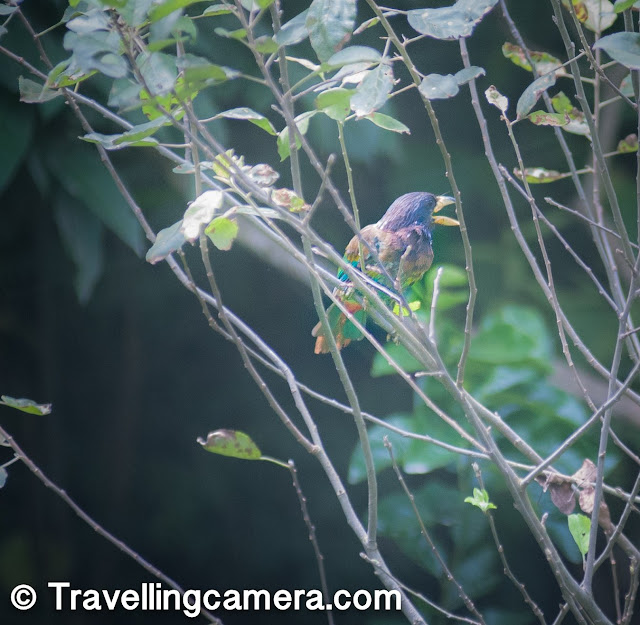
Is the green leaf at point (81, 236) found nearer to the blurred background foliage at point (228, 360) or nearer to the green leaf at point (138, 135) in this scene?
the blurred background foliage at point (228, 360)

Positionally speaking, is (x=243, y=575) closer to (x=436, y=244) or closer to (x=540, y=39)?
(x=436, y=244)

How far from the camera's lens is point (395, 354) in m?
1.17

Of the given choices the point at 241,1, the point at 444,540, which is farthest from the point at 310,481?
the point at 241,1

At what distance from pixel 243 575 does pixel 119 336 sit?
0.67 meters

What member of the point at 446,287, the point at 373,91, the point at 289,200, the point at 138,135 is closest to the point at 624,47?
the point at 373,91

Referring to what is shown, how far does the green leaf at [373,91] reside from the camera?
0.58 metres

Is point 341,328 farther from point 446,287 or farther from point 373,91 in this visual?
point 446,287

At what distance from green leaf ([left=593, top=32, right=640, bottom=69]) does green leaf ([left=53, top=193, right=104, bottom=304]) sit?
94cm

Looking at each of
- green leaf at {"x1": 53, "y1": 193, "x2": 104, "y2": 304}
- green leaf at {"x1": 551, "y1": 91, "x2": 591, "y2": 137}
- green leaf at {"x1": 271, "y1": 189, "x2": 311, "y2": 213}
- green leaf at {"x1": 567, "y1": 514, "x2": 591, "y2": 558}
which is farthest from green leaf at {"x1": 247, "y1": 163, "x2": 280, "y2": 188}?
green leaf at {"x1": 53, "y1": 193, "x2": 104, "y2": 304}

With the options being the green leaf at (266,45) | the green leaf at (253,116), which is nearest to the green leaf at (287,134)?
the green leaf at (253,116)

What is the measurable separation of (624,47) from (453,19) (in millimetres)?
142

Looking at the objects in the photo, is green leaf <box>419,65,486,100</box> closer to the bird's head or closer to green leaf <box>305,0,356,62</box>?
green leaf <box>305,0,356,62</box>

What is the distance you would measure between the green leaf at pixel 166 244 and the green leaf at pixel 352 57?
0.65 ft

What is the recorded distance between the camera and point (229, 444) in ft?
2.06
